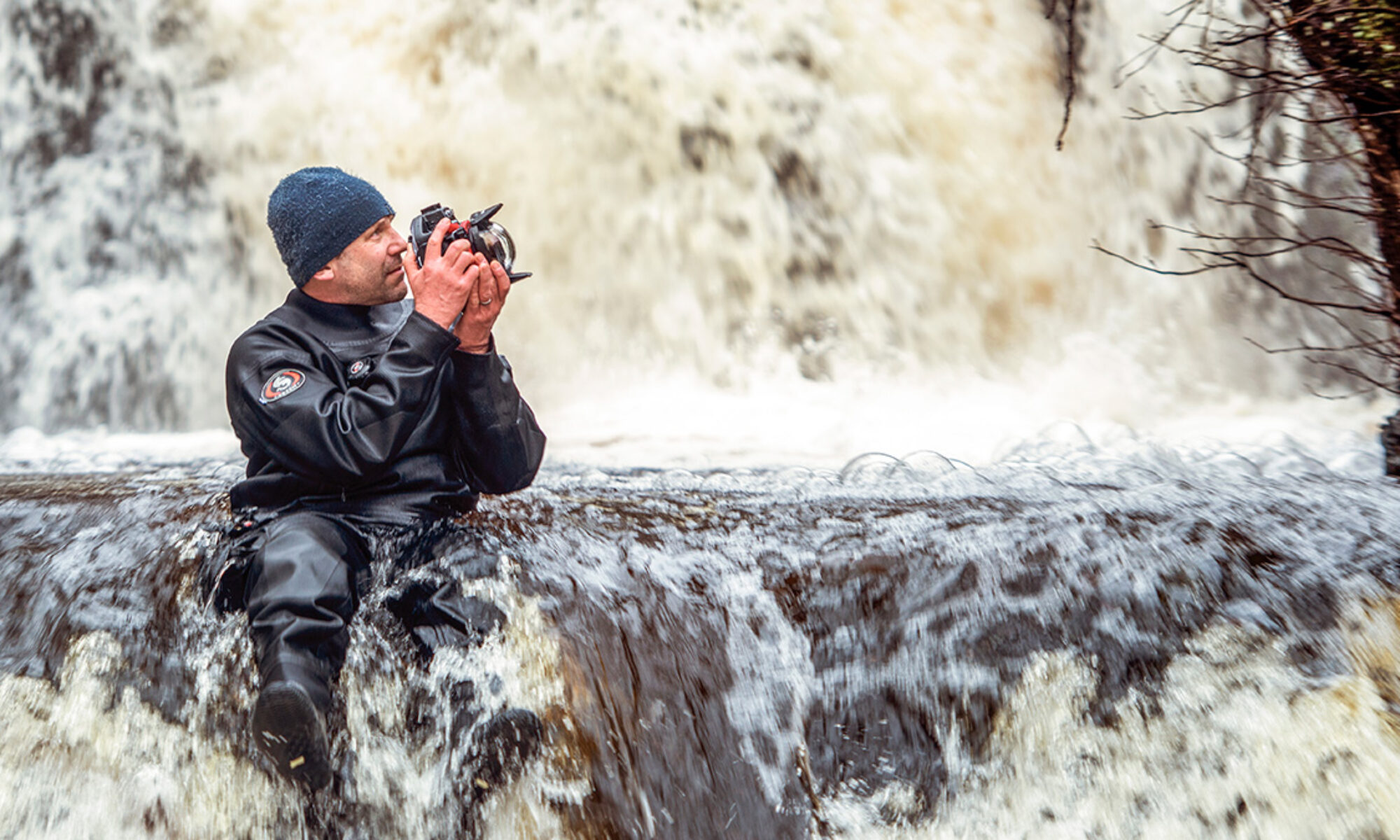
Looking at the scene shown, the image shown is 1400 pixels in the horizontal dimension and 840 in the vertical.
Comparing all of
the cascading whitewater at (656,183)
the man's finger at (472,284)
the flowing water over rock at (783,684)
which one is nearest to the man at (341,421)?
the man's finger at (472,284)

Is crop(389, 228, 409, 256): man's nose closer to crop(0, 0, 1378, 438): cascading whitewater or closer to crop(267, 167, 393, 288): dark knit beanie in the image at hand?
crop(267, 167, 393, 288): dark knit beanie

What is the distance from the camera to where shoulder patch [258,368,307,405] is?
1773 millimetres

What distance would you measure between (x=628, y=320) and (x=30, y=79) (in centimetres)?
372

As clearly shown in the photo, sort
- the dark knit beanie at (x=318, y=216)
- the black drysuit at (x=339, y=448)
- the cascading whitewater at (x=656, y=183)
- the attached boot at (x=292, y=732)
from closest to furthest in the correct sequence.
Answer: the attached boot at (x=292, y=732) → the black drysuit at (x=339, y=448) → the dark knit beanie at (x=318, y=216) → the cascading whitewater at (x=656, y=183)

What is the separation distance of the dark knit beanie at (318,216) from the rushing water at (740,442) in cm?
58

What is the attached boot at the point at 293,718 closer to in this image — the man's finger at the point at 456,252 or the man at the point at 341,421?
the man at the point at 341,421

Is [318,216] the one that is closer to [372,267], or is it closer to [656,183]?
[372,267]

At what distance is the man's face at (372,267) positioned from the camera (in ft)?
6.25

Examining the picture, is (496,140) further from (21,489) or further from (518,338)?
(21,489)

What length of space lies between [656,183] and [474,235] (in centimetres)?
406

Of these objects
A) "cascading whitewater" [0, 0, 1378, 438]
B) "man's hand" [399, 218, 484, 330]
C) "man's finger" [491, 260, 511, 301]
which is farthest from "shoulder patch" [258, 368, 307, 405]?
"cascading whitewater" [0, 0, 1378, 438]

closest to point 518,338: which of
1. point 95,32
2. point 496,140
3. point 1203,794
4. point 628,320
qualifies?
point 628,320

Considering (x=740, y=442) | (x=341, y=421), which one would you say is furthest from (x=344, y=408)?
(x=740, y=442)

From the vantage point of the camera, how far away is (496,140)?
5801mm
